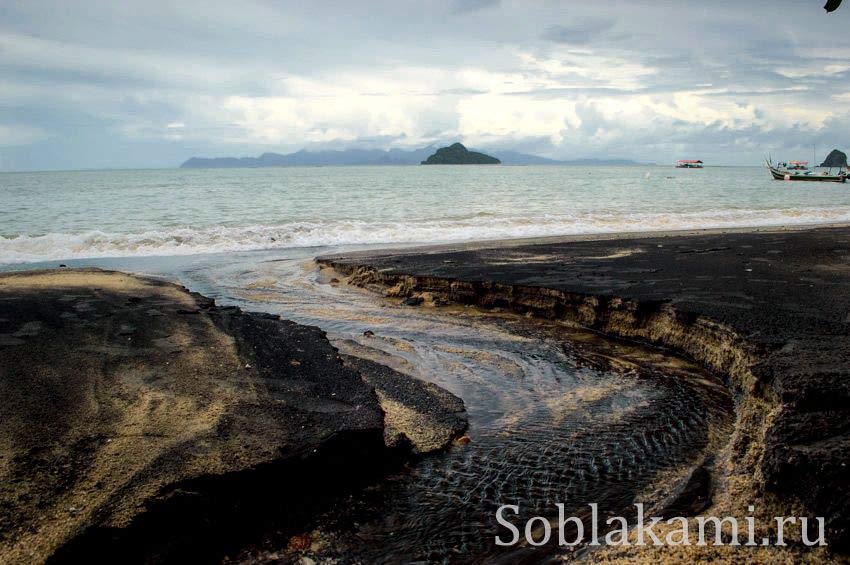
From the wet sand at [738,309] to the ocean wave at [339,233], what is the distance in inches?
230

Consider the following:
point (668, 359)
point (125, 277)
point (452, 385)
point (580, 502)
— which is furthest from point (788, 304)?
point (125, 277)

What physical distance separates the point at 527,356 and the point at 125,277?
674 cm

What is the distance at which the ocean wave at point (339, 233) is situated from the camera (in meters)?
17.2

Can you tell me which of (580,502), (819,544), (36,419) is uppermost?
(36,419)

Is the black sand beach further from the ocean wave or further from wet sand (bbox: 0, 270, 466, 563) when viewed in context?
the ocean wave

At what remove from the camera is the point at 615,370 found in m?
6.49

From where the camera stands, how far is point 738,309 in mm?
6879

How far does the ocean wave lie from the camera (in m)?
17.2

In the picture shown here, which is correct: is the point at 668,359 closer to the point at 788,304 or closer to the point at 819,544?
the point at 788,304

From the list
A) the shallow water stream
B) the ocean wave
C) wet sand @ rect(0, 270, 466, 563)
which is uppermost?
the ocean wave

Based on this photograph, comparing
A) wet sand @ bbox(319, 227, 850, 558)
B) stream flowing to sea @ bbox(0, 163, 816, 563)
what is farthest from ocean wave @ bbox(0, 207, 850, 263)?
wet sand @ bbox(319, 227, 850, 558)

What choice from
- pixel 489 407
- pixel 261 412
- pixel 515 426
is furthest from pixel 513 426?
pixel 261 412

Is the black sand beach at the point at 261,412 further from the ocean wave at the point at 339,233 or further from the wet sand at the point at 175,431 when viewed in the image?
the ocean wave at the point at 339,233

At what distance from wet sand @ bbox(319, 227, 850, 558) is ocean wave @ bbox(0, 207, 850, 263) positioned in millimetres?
5831
